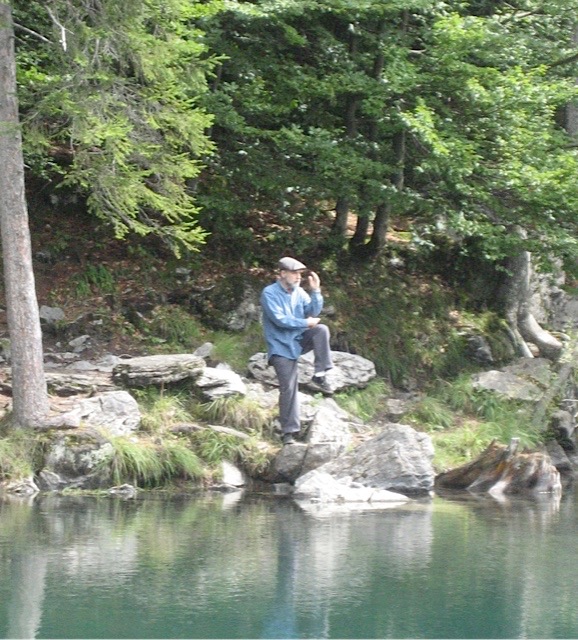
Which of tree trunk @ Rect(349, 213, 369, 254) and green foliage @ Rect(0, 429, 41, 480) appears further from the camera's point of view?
tree trunk @ Rect(349, 213, 369, 254)

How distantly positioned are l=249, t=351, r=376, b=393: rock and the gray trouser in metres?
1.59

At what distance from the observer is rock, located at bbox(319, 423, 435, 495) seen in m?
11.9

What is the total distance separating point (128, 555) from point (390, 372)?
26.2 ft

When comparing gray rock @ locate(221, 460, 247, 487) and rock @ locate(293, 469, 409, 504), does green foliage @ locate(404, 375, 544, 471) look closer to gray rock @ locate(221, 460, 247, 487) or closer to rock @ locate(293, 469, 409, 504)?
rock @ locate(293, 469, 409, 504)

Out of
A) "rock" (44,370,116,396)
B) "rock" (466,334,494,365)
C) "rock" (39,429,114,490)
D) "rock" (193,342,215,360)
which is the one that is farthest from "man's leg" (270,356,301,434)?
"rock" (466,334,494,365)

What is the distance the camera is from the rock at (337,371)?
1418 centimetres

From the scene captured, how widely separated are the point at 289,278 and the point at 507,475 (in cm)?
339

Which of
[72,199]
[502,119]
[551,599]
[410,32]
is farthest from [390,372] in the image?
[551,599]

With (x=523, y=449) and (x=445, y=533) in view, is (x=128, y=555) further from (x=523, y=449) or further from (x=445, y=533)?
(x=523, y=449)

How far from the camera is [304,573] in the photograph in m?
7.85

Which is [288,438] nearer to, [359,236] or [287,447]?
[287,447]

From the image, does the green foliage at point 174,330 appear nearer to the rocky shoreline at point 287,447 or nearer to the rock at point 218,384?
the rocky shoreline at point 287,447

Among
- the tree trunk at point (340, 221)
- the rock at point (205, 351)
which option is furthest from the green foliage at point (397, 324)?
the rock at point (205, 351)

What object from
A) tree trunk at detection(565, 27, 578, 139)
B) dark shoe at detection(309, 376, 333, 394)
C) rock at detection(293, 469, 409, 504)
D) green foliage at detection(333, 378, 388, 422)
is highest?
tree trunk at detection(565, 27, 578, 139)
